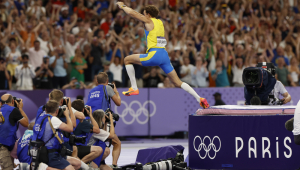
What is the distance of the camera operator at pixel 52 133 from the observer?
24.6 feet

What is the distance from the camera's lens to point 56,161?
764cm

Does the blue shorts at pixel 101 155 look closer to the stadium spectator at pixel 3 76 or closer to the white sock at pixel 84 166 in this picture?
the white sock at pixel 84 166

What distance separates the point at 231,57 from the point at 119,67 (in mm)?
3977

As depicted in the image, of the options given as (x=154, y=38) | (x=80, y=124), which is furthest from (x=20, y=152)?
(x=154, y=38)

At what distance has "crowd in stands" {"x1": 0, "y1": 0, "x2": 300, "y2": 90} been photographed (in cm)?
1504

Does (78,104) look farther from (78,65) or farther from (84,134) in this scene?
(78,65)

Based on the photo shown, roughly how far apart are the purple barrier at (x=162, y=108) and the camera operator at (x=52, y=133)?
7371 mm

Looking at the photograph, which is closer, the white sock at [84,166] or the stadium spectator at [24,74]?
the white sock at [84,166]

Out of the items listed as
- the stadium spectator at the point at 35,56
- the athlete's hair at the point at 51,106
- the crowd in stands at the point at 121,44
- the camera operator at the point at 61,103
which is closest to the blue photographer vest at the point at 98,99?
the camera operator at the point at 61,103

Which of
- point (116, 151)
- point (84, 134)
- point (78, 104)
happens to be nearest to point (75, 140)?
point (84, 134)

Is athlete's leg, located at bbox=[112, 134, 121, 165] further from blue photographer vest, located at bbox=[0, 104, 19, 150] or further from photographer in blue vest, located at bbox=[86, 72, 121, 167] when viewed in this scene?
blue photographer vest, located at bbox=[0, 104, 19, 150]

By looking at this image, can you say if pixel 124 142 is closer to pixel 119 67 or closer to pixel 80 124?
pixel 119 67

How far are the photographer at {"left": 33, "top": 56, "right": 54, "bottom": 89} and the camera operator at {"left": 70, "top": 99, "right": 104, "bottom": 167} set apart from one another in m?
5.86

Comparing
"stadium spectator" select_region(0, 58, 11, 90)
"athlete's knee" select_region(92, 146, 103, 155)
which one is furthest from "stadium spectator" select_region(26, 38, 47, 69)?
"athlete's knee" select_region(92, 146, 103, 155)
